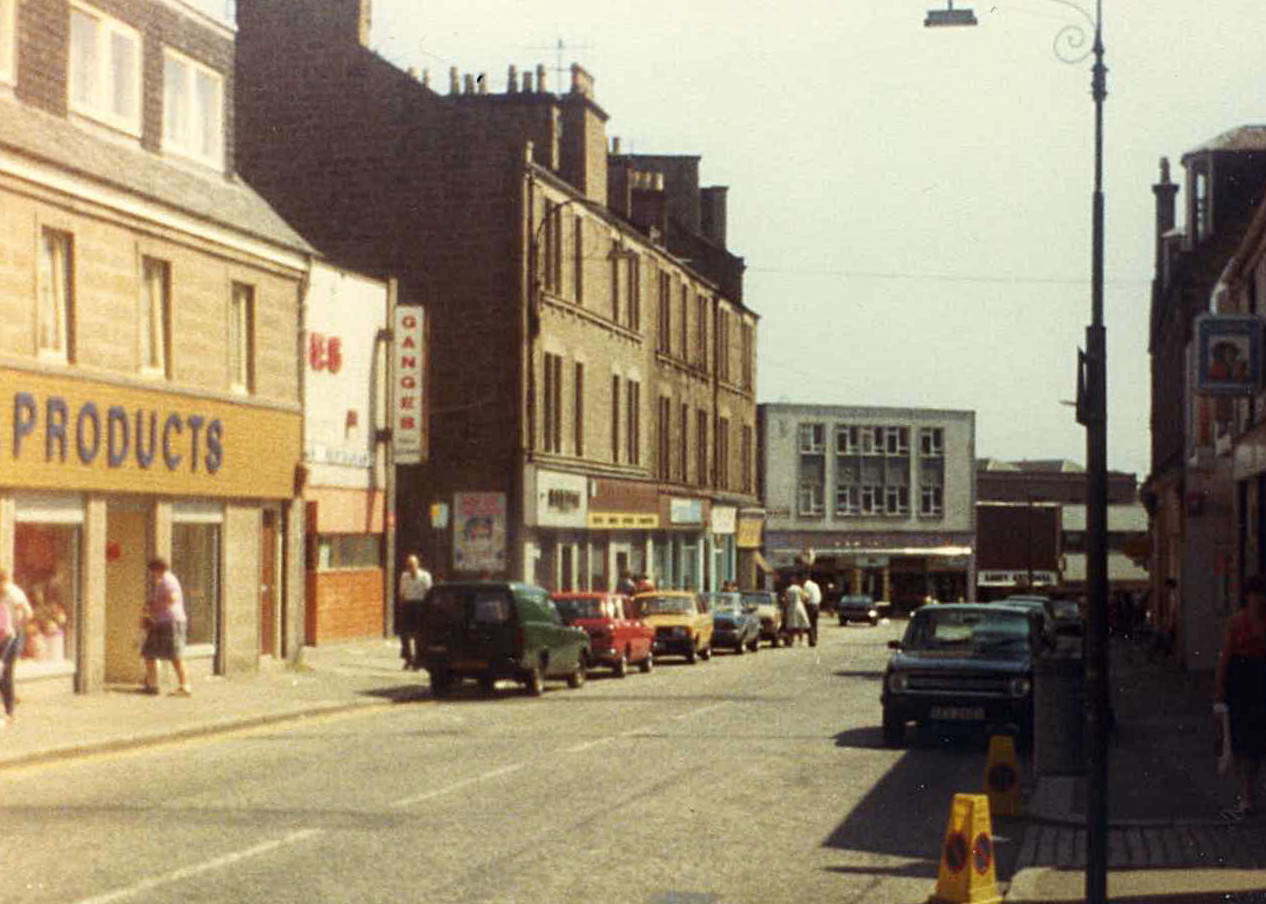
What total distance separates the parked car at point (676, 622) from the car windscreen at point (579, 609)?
210 inches

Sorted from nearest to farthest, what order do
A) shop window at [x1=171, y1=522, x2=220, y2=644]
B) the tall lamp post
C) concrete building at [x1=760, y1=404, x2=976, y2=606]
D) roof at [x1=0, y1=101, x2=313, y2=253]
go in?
the tall lamp post < roof at [x1=0, y1=101, x2=313, y2=253] < shop window at [x1=171, y1=522, x2=220, y2=644] < concrete building at [x1=760, y1=404, x2=976, y2=606]

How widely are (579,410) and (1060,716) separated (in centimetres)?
3870

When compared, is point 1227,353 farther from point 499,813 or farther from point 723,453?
point 723,453

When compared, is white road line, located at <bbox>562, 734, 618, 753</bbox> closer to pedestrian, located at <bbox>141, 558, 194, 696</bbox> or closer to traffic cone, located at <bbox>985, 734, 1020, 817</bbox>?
traffic cone, located at <bbox>985, 734, 1020, 817</bbox>

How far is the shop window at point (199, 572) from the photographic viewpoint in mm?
30609

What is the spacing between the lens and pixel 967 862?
11.3 metres

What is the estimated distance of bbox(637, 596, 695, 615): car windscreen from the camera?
1726 inches

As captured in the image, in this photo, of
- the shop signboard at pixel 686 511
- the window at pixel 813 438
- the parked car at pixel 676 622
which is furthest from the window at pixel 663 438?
the window at pixel 813 438

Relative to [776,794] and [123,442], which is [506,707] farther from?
[776,794]

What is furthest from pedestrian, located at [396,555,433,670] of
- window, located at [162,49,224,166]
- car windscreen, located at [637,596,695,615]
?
car windscreen, located at [637,596,695,615]

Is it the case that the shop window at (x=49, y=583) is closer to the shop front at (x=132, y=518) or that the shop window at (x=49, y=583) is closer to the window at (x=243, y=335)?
the shop front at (x=132, y=518)

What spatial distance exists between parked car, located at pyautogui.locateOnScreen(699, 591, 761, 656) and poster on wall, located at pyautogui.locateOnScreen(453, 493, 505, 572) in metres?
4.87

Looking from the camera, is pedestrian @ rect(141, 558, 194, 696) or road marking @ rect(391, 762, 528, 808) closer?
road marking @ rect(391, 762, 528, 808)

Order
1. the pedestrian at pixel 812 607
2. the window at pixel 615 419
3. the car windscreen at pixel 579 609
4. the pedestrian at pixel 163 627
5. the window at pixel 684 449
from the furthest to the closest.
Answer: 1. the window at pixel 684 449
2. the window at pixel 615 419
3. the pedestrian at pixel 812 607
4. the car windscreen at pixel 579 609
5. the pedestrian at pixel 163 627
